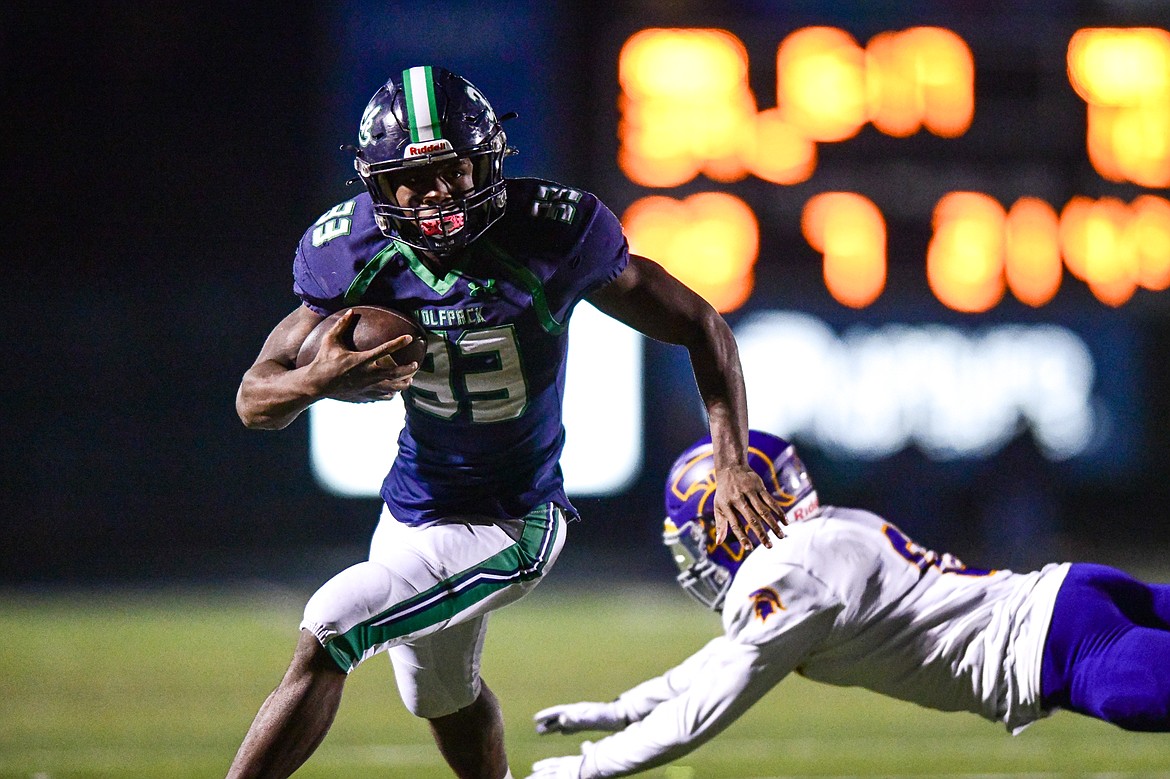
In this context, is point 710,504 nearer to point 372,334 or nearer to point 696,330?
point 696,330

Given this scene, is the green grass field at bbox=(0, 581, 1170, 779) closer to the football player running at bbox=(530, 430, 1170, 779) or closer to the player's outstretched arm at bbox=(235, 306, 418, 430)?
the football player running at bbox=(530, 430, 1170, 779)

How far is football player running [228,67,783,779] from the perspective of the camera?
8.39 ft

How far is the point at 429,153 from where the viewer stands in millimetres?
2654

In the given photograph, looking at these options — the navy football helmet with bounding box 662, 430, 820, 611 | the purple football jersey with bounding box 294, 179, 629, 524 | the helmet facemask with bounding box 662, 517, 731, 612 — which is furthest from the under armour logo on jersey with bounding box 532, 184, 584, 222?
the helmet facemask with bounding box 662, 517, 731, 612

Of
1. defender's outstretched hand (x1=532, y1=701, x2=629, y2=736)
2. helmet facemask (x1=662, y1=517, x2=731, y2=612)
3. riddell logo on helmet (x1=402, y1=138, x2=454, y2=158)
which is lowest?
defender's outstretched hand (x1=532, y1=701, x2=629, y2=736)

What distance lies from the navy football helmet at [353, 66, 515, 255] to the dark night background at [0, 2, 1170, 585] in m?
5.43

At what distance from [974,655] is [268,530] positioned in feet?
20.9

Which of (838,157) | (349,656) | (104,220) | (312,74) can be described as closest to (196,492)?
(104,220)

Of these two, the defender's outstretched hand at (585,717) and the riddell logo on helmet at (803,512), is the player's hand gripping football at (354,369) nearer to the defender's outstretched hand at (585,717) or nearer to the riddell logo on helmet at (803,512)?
the riddell logo on helmet at (803,512)

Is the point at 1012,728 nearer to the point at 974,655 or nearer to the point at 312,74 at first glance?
the point at 974,655

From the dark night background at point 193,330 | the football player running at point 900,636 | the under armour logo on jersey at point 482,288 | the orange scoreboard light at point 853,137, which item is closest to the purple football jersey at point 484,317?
the under armour logo on jersey at point 482,288

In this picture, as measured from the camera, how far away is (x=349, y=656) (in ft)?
8.48

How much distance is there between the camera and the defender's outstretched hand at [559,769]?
273 centimetres

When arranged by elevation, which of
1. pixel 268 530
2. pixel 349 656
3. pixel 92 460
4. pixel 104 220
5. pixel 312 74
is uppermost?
pixel 312 74
